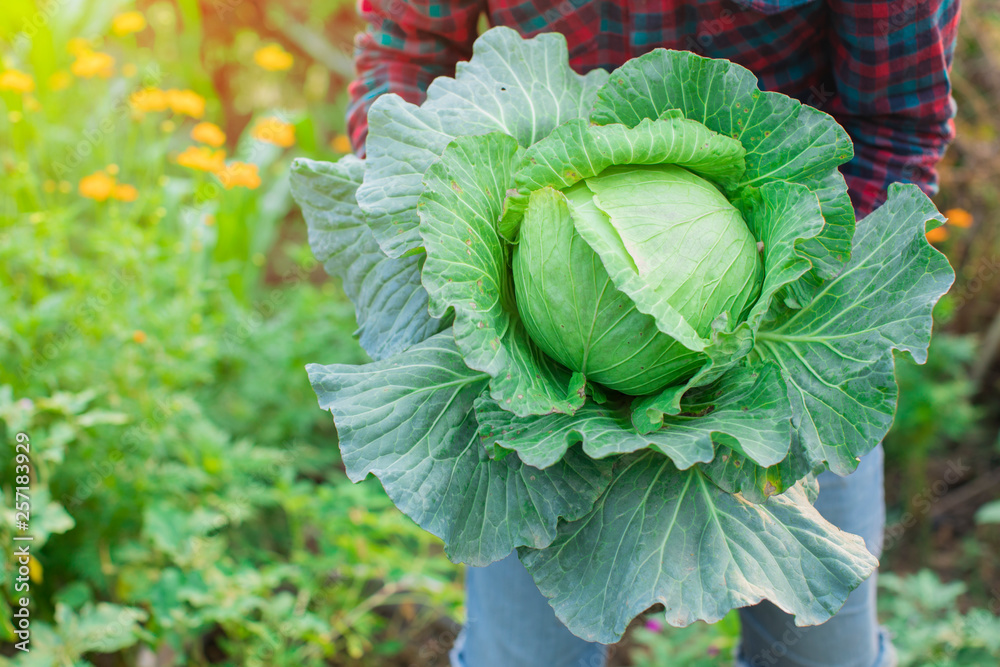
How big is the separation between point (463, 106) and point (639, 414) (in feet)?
A: 1.94

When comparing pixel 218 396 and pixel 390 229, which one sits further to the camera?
pixel 218 396

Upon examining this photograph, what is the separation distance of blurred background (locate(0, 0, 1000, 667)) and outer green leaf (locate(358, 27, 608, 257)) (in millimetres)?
1105

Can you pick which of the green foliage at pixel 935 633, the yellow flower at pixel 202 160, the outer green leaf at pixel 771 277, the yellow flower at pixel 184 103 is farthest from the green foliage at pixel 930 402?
the yellow flower at pixel 184 103

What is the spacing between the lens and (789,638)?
5.23ft

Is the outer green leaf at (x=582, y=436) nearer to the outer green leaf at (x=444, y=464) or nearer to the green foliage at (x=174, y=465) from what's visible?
the outer green leaf at (x=444, y=464)

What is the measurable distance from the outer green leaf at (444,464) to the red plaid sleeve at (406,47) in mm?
539

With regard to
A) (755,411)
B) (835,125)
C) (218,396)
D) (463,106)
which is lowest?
(218,396)

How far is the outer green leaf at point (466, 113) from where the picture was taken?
1.16 m

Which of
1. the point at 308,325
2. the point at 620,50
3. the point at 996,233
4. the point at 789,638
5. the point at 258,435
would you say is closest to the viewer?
the point at 620,50

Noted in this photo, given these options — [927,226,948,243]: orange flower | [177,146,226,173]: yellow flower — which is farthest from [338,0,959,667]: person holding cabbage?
[927,226,948,243]: orange flower

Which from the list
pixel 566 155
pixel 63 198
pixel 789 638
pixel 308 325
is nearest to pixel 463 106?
pixel 566 155

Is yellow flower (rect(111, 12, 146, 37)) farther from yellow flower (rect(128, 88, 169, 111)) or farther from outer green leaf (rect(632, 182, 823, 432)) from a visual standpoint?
outer green leaf (rect(632, 182, 823, 432))

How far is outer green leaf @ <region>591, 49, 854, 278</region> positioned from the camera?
1131mm

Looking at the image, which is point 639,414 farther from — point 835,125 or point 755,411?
point 835,125
